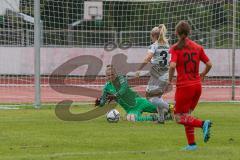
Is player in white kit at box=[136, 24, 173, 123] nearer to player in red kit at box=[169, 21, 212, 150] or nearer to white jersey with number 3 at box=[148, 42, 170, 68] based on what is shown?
white jersey with number 3 at box=[148, 42, 170, 68]

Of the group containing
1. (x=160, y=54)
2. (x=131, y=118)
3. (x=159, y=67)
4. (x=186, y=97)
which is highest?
(x=160, y=54)

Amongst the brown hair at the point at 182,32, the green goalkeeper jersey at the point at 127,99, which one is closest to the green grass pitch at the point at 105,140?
the green goalkeeper jersey at the point at 127,99

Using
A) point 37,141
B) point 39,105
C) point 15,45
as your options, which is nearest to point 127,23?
point 15,45

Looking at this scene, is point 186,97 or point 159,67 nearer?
point 186,97

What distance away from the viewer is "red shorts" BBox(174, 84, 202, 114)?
38.2 ft

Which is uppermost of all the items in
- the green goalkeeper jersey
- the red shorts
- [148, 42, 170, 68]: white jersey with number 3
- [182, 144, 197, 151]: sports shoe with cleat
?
[148, 42, 170, 68]: white jersey with number 3

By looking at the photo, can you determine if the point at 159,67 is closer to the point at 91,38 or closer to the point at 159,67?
the point at 159,67

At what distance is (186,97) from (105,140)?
5.69 ft

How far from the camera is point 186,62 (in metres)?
11.6

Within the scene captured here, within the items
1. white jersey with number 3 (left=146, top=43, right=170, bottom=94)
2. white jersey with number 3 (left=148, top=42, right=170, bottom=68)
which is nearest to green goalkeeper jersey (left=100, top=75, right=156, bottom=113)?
white jersey with number 3 (left=146, top=43, right=170, bottom=94)

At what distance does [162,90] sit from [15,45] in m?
12.3

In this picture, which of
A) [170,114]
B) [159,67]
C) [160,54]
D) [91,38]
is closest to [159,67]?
[159,67]

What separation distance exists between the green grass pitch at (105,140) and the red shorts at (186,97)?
617mm

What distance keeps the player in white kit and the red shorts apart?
4044mm
